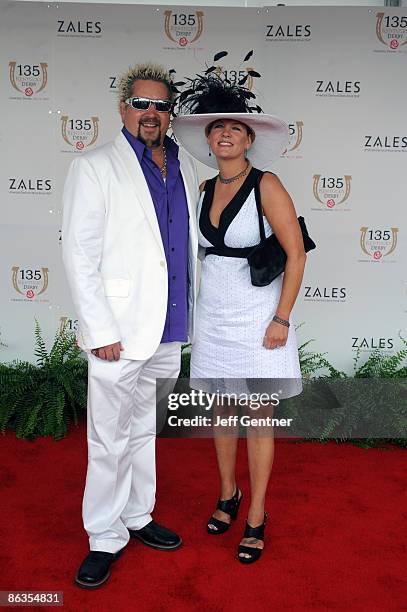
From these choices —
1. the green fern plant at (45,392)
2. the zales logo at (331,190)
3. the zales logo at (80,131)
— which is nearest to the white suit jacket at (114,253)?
the green fern plant at (45,392)

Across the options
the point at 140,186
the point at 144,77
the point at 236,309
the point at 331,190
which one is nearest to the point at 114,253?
the point at 140,186

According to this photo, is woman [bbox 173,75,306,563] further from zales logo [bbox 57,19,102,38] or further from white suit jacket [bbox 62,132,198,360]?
zales logo [bbox 57,19,102,38]

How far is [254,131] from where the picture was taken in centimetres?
301

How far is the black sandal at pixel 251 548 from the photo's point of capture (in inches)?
114

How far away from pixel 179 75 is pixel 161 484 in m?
2.63

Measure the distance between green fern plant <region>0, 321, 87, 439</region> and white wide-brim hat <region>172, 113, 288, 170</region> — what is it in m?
1.85

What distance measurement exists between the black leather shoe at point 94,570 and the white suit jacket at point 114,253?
0.79 metres

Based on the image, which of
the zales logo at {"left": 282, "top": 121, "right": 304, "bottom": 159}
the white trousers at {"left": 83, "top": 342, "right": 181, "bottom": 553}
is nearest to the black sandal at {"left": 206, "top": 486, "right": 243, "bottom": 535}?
the white trousers at {"left": 83, "top": 342, "right": 181, "bottom": 553}

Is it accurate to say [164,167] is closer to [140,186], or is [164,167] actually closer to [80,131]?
[140,186]

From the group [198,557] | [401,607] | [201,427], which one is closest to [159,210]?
[198,557]

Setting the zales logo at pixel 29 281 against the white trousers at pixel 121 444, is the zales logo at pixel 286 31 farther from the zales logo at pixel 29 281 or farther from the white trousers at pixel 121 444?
the white trousers at pixel 121 444

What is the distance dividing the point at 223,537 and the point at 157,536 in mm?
294

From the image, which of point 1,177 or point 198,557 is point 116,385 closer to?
point 198,557

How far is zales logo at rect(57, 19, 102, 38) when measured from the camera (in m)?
4.64
